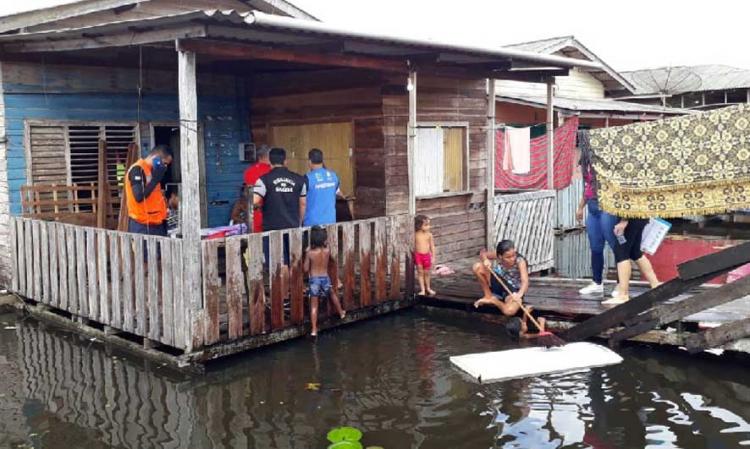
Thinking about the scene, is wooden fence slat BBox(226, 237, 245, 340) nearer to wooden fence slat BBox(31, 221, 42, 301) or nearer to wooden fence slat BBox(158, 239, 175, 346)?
wooden fence slat BBox(158, 239, 175, 346)

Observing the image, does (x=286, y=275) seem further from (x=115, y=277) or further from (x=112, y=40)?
(x=112, y=40)

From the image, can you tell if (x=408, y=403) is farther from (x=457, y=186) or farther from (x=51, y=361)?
(x=457, y=186)

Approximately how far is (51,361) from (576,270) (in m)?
8.79

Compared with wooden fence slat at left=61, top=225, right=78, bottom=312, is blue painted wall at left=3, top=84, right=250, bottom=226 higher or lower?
higher

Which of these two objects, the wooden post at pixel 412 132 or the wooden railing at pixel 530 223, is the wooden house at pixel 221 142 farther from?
the wooden railing at pixel 530 223

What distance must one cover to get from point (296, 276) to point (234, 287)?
81cm

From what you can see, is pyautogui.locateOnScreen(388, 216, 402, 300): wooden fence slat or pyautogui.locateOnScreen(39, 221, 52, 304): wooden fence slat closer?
pyautogui.locateOnScreen(39, 221, 52, 304): wooden fence slat

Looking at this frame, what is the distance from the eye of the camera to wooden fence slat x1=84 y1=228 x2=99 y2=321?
7859 mm

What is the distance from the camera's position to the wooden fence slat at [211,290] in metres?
6.73

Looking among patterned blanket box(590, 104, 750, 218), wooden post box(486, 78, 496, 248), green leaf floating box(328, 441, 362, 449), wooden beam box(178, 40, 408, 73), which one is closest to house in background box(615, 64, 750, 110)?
wooden post box(486, 78, 496, 248)

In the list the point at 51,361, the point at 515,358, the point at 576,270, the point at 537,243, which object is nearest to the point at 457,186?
the point at 537,243

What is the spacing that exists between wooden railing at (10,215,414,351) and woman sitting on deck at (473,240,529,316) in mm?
1170

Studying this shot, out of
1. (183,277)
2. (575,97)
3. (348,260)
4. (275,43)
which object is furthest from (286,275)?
(575,97)

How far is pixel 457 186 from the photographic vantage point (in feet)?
36.3
